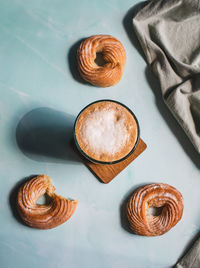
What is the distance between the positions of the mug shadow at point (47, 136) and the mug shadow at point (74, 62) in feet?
0.50

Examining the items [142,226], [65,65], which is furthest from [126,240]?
[65,65]

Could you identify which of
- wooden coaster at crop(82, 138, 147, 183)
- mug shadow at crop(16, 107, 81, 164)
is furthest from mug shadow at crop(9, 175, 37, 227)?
wooden coaster at crop(82, 138, 147, 183)

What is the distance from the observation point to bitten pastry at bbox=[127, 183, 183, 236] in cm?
130

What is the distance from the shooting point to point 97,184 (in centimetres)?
134

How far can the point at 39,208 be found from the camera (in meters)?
1.29

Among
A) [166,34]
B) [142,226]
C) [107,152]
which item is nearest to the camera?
[107,152]

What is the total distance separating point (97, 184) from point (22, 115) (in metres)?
0.40

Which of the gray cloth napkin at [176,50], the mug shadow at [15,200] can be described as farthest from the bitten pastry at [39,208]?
the gray cloth napkin at [176,50]

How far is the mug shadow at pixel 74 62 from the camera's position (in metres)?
1.41

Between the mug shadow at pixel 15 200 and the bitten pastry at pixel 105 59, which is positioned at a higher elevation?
the bitten pastry at pixel 105 59

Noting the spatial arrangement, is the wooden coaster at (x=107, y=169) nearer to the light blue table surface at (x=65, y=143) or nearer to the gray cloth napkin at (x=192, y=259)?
the light blue table surface at (x=65, y=143)

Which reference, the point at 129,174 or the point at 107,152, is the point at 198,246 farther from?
the point at 107,152

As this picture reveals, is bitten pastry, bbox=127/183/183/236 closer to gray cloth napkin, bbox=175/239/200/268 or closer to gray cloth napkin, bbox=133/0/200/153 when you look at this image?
gray cloth napkin, bbox=175/239/200/268

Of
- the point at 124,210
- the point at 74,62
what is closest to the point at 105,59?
the point at 74,62
